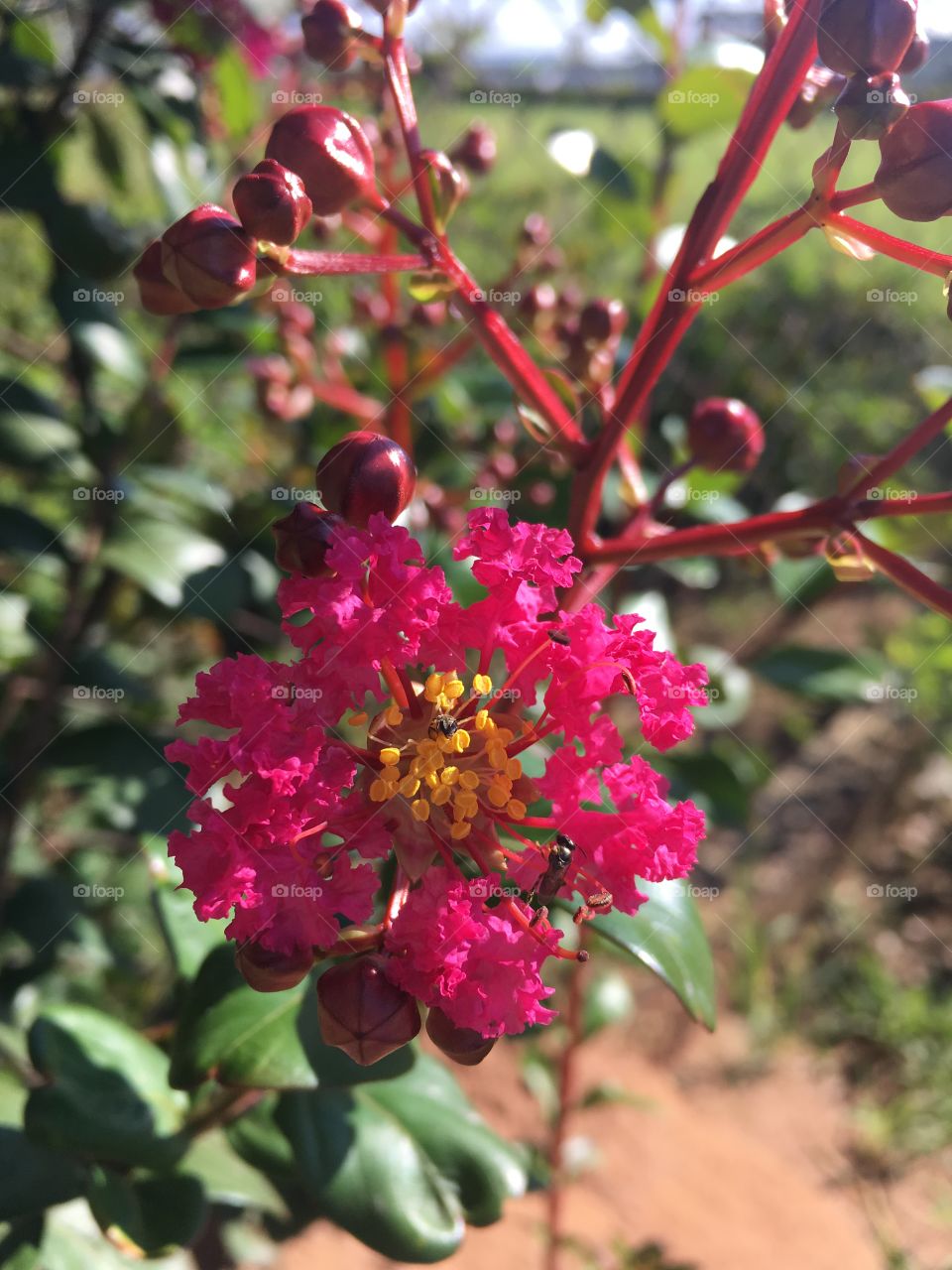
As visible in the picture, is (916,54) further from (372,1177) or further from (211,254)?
(372,1177)

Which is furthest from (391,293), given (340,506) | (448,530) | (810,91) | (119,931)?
(119,931)

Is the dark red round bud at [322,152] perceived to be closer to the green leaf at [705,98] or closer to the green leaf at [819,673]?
the green leaf at [705,98]

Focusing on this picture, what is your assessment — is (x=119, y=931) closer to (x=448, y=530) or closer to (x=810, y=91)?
(x=448, y=530)

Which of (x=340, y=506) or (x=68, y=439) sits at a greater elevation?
(x=340, y=506)

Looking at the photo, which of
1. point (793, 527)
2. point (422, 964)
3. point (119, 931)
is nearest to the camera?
point (422, 964)
